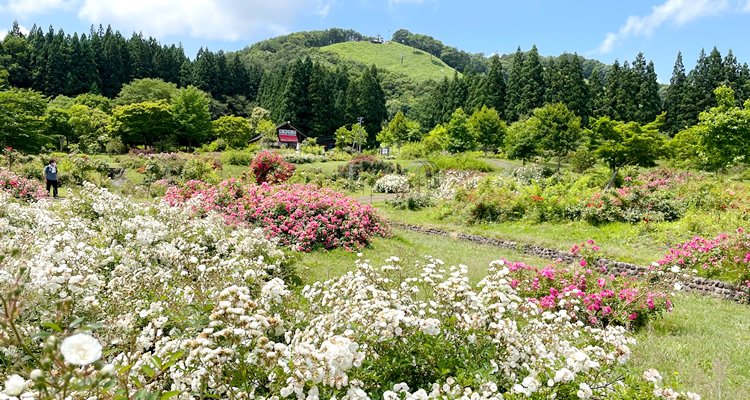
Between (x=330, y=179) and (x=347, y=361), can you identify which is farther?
(x=330, y=179)

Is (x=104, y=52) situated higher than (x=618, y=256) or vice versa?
(x=104, y=52)

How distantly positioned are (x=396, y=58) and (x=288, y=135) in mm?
102712

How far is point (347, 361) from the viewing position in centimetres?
220

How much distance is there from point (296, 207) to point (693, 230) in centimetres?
1034

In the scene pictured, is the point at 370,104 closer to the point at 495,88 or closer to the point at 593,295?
the point at 495,88

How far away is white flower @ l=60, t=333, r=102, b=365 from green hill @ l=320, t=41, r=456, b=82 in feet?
398

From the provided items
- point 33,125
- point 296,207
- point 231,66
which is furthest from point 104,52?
point 296,207

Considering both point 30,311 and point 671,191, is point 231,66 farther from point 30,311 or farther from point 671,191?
point 30,311

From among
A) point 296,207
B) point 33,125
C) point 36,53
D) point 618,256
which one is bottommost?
point 618,256

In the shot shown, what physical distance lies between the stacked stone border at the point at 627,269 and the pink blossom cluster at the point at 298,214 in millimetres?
3309

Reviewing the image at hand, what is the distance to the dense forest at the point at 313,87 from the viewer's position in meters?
44.8

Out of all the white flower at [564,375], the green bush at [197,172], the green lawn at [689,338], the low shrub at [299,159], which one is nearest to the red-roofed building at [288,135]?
the low shrub at [299,159]

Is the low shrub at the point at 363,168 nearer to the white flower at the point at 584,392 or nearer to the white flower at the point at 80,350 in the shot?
the white flower at the point at 584,392

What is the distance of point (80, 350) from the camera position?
4.46ft
